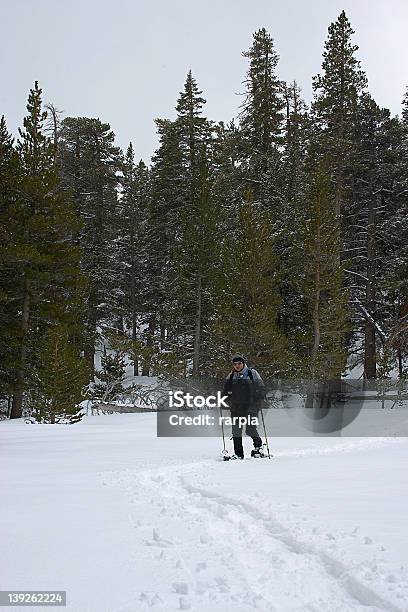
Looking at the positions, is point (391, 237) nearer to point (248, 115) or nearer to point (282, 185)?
A: point (282, 185)

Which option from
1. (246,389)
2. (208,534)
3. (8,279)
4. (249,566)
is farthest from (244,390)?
(8,279)

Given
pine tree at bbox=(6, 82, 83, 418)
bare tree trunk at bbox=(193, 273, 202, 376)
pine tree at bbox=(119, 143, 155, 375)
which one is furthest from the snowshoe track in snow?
pine tree at bbox=(119, 143, 155, 375)

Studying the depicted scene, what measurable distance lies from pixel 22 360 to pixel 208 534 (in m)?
19.4

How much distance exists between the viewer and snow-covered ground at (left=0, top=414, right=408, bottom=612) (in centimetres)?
371

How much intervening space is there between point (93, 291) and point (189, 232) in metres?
13.2

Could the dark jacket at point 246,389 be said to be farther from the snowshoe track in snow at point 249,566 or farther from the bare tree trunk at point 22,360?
the bare tree trunk at point 22,360

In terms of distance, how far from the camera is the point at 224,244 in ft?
88.2

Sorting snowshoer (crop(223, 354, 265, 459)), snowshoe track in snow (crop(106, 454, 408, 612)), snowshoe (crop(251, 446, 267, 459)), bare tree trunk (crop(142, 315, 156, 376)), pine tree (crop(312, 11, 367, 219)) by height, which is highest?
pine tree (crop(312, 11, 367, 219))

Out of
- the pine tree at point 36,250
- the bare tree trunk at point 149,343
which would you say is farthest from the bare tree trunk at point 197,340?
the pine tree at point 36,250

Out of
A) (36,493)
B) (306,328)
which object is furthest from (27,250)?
(36,493)

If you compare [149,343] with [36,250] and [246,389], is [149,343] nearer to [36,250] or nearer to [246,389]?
[36,250]

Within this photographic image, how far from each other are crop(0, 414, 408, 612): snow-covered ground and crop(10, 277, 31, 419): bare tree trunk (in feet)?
44.5

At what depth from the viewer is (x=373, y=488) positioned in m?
7.24

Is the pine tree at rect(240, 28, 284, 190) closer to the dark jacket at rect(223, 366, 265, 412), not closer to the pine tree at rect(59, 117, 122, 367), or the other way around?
the pine tree at rect(59, 117, 122, 367)
